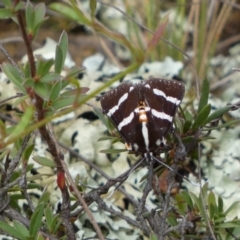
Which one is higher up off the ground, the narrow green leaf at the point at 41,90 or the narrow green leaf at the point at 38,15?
the narrow green leaf at the point at 38,15

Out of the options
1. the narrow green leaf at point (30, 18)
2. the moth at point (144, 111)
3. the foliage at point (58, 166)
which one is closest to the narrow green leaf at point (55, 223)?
the foliage at point (58, 166)

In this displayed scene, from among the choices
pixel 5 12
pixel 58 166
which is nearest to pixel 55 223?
pixel 58 166

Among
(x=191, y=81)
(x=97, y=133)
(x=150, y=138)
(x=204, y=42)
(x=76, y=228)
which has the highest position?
(x=204, y=42)

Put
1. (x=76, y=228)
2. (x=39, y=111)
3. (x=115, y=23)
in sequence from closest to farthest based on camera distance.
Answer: (x=39, y=111)
(x=76, y=228)
(x=115, y=23)

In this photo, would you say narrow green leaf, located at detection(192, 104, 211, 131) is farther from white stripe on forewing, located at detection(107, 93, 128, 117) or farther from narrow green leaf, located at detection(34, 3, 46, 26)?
narrow green leaf, located at detection(34, 3, 46, 26)

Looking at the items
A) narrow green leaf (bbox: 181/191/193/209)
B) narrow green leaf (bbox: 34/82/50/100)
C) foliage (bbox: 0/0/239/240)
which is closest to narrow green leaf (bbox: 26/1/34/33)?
foliage (bbox: 0/0/239/240)

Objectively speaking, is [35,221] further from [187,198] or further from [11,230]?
[187,198]

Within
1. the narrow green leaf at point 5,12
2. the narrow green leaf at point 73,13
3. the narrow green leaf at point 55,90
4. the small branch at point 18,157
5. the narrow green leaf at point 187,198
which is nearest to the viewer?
the narrow green leaf at point 73,13

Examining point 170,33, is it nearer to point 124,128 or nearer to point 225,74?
point 225,74

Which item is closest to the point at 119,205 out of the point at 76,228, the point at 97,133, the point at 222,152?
the point at 76,228

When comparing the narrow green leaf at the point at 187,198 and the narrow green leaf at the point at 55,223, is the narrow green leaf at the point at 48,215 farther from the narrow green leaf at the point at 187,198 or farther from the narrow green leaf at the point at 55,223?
the narrow green leaf at the point at 187,198
